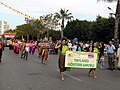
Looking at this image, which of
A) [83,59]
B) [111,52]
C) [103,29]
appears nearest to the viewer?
[83,59]

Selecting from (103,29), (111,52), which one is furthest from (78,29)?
(111,52)

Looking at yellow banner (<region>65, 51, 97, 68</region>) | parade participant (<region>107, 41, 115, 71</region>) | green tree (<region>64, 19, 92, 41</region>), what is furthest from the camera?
green tree (<region>64, 19, 92, 41</region>)

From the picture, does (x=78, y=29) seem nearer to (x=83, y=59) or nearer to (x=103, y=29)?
(x=103, y=29)

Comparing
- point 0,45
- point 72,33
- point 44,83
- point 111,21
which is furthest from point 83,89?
point 72,33

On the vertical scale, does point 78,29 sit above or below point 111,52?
above

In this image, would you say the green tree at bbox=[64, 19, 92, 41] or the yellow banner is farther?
the green tree at bbox=[64, 19, 92, 41]

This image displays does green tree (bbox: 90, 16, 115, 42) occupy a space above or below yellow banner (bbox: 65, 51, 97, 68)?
above

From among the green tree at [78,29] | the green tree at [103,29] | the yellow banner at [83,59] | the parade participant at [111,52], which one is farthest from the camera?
the green tree at [78,29]

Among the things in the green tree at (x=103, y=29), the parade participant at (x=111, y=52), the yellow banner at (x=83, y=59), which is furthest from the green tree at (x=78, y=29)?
the yellow banner at (x=83, y=59)

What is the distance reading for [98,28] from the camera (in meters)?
57.1

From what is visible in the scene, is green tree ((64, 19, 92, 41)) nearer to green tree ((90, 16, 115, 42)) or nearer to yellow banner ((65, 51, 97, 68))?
green tree ((90, 16, 115, 42))

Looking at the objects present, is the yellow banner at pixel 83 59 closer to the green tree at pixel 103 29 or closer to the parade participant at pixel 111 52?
the parade participant at pixel 111 52

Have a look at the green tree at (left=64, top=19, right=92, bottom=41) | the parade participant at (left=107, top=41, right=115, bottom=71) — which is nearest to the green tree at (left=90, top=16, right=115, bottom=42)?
the green tree at (left=64, top=19, right=92, bottom=41)

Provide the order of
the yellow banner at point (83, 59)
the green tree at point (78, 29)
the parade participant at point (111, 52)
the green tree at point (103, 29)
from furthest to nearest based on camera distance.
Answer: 1. the green tree at point (78, 29)
2. the green tree at point (103, 29)
3. the parade participant at point (111, 52)
4. the yellow banner at point (83, 59)
